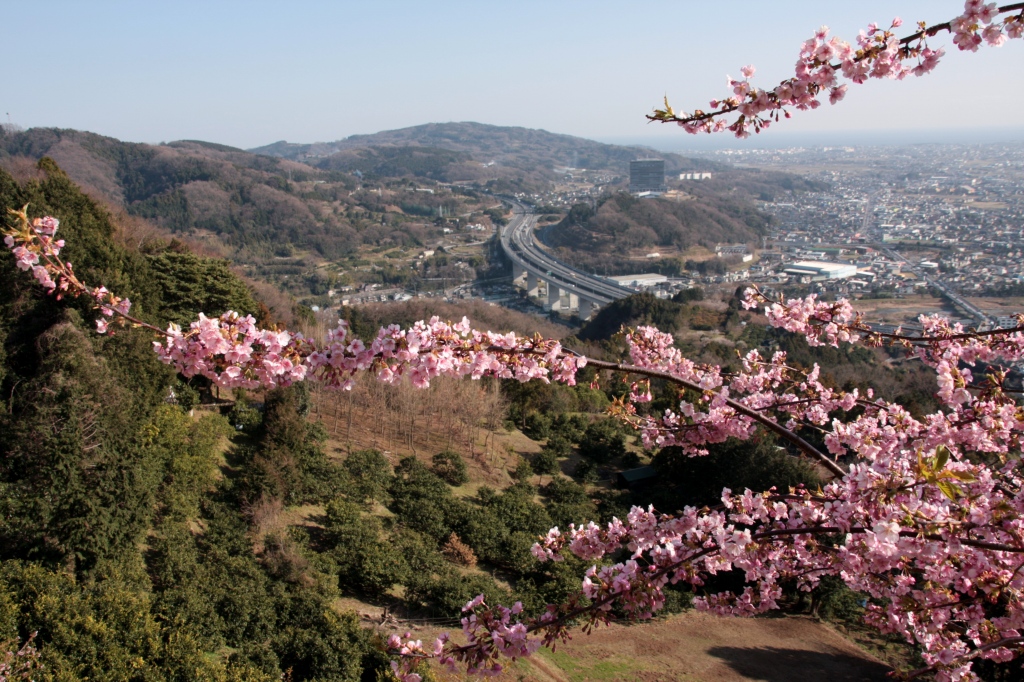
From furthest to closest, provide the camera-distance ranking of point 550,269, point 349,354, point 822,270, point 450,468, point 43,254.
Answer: point 550,269 < point 822,270 < point 450,468 < point 349,354 < point 43,254

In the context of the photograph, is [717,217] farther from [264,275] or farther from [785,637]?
[785,637]

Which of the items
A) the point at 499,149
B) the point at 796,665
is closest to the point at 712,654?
the point at 796,665

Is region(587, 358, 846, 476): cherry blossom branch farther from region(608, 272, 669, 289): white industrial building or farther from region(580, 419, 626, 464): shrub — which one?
region(608, 272, 669, 289): white industrial building

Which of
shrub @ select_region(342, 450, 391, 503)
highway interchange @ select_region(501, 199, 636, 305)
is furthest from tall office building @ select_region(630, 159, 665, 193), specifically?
shrub @ select_region(342, 450, 391, 503)

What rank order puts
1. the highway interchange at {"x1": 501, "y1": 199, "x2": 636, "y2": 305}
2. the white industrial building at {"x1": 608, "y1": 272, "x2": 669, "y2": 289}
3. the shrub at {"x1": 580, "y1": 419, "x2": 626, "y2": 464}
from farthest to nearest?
the white industrial building at {"x1": 608, "y1": 272, "x2": 669, "y2": 289}, the highway interchange at {"x1": 501, "y1": 199, "x2": 636, "y2": 305}, the shrub at {"x1": 580, "y1": 419, "x2": 626, "y2": 464}

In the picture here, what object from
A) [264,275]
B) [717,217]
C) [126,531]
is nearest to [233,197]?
[264,275]

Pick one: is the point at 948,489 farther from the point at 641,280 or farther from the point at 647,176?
the point at 647,176
